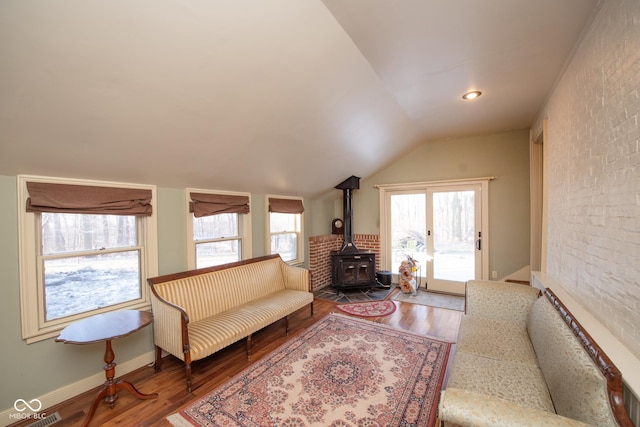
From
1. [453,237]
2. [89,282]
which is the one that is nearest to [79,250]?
[89,282]

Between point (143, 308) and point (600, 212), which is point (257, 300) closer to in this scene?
point (143, 308)

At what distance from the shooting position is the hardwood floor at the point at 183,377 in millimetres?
1896

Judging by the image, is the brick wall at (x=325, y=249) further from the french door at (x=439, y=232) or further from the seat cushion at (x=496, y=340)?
the seat cushion at (x=496, y=340)

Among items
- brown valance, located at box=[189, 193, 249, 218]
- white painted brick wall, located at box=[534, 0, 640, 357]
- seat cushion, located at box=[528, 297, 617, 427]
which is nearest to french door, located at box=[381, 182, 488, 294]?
white painted brick wall, located at box=[534, 0, 640, 357]

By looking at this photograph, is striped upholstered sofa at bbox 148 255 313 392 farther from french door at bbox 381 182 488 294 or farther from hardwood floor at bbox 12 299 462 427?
french door at bbox 381 182 488 294

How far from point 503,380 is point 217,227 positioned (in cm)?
313

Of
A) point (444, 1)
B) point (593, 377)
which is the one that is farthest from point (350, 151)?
point (593, 377)

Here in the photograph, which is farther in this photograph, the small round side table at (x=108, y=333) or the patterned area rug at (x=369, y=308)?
the patterned area rug at (x=369, y=308)

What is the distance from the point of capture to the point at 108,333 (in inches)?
73.5

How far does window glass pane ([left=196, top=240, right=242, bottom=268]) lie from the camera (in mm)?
3191

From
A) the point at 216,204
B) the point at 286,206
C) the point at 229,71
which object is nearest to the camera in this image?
the point at 229,71

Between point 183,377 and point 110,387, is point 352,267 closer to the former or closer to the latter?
point 183,377

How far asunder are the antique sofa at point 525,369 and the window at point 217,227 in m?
2.75

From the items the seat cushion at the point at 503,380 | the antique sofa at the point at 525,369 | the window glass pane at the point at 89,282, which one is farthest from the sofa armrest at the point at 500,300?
the window glass pane at the point at 89,282
